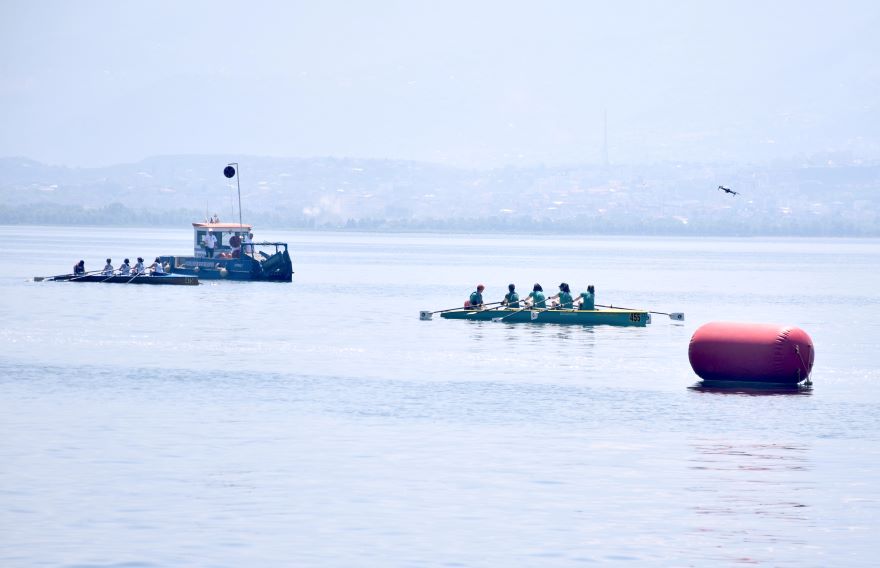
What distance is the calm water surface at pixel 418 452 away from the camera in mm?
25109

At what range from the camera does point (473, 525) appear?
26.5 m

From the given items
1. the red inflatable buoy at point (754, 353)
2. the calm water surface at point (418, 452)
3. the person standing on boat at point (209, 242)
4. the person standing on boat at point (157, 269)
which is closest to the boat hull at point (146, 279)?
the person standing on boat at point (157, 269)

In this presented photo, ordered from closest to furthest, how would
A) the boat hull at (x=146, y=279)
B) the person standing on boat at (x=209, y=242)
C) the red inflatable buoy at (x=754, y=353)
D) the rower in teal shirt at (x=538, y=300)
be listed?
1. the red inflatable buoy at (x=754, y=353)
2. the rower in teal shirt at (x=538, y=300)
3. the boat hull at (x=146, y=279)
4. the person standing on boat at (x=209, y=242)

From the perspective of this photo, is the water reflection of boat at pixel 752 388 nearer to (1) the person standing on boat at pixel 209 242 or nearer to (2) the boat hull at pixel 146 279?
(2) the boat hull at pixel 146 279

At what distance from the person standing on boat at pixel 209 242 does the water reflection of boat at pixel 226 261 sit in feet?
0.09

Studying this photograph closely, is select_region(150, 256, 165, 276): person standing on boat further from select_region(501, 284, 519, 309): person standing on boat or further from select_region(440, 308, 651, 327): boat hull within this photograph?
select_region(501, 284, 519, 309): person standing on boat

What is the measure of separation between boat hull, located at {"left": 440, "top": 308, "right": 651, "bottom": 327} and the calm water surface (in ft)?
2.88

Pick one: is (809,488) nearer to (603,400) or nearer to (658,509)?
(658,509)

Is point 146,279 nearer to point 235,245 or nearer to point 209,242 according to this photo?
point 209,242

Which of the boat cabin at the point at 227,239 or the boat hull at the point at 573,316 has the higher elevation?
the boat cabin at the point at 227,239

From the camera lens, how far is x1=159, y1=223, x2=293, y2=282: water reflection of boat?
108 meters

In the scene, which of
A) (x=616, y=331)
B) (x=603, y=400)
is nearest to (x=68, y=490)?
(x=603, y=400)

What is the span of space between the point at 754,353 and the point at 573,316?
26690 millimetres

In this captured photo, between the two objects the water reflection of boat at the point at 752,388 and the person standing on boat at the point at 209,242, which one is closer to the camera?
the water reflection of boat at the point at 752,388
